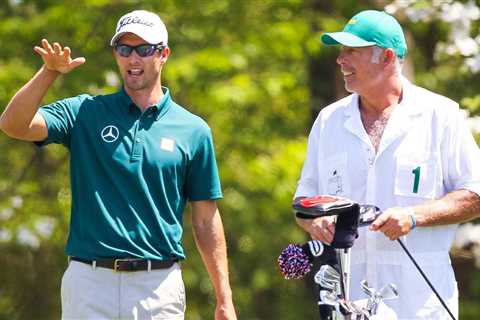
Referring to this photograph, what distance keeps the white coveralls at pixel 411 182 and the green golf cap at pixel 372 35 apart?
1.00 feet

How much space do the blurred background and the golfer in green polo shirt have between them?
15.0 ft

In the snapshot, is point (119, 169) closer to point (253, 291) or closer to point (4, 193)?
point (4, 193)

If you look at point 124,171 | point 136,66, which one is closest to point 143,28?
point 136,66

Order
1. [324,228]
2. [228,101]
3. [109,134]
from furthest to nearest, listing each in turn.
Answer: [228,101], [109,134], [324,228]

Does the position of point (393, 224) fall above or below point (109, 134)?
below

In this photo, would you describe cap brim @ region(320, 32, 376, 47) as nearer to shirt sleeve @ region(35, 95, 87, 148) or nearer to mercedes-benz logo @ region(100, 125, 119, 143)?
mercedes-benz logo @ region(100, 125, 119, 143)

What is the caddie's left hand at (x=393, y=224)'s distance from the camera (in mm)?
5906

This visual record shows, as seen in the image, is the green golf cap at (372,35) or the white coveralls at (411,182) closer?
the white coveralls at (411,182)

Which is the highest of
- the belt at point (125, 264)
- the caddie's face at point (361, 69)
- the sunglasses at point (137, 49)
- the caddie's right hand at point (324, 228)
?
the sunglasses at point (137, 49)

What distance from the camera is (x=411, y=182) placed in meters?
6.22

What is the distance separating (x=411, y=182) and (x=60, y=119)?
5.51 feet

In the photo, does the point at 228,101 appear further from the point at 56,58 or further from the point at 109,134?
the point at 56,58

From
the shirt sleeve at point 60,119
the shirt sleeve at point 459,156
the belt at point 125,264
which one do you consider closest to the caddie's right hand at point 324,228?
the shirt sleeve at point 459,156

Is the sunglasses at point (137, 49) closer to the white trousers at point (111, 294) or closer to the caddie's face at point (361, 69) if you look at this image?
the caddie's face at point (361, 69)
